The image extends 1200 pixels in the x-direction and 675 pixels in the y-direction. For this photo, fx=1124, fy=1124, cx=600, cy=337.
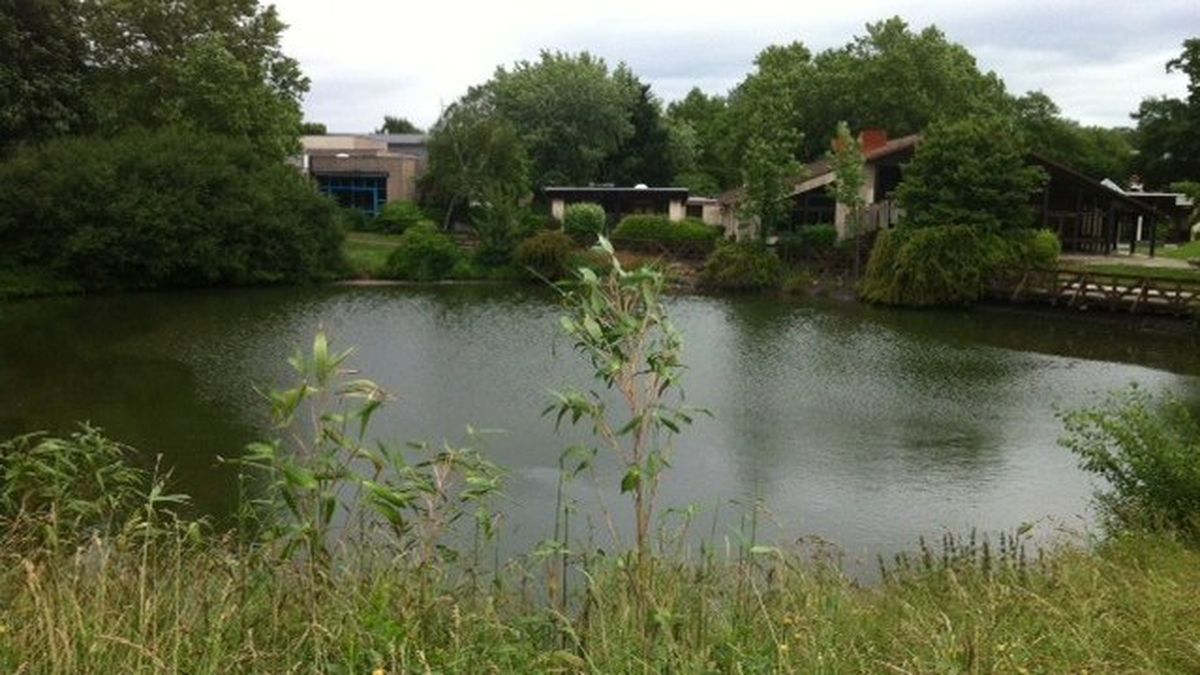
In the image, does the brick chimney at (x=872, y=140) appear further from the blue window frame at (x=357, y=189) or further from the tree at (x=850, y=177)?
the blue window frame at (x=357, y=189)

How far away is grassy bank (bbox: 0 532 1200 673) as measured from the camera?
3.79 m

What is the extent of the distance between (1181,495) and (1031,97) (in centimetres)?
5640

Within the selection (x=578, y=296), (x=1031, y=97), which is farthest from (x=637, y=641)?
(x=1031, y=97)

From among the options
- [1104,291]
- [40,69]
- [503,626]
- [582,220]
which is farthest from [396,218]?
[503,626]

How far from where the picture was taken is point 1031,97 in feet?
199

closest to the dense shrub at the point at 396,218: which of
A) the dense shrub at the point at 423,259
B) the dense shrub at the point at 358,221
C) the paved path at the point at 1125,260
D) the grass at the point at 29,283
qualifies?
the dense shrub at the point at 358,221

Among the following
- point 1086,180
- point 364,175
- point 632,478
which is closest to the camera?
point 632,478

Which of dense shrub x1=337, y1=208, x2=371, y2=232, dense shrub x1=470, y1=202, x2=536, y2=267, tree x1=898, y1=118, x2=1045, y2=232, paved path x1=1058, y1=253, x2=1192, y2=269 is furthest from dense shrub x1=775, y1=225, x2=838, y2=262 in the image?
dense shrub x1=337, y1=208, x2=371, y2=232

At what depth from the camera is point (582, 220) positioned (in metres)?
43.7

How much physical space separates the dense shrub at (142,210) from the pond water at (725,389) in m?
1.76

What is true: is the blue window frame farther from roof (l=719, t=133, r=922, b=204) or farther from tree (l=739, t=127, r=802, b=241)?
tree (l=739, t=127, r=802, b=241)

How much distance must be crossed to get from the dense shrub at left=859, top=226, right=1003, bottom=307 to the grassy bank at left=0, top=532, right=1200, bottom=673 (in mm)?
28789

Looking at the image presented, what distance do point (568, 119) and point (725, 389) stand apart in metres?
36.3

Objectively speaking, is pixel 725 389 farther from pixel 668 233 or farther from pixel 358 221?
pixel 358 221
